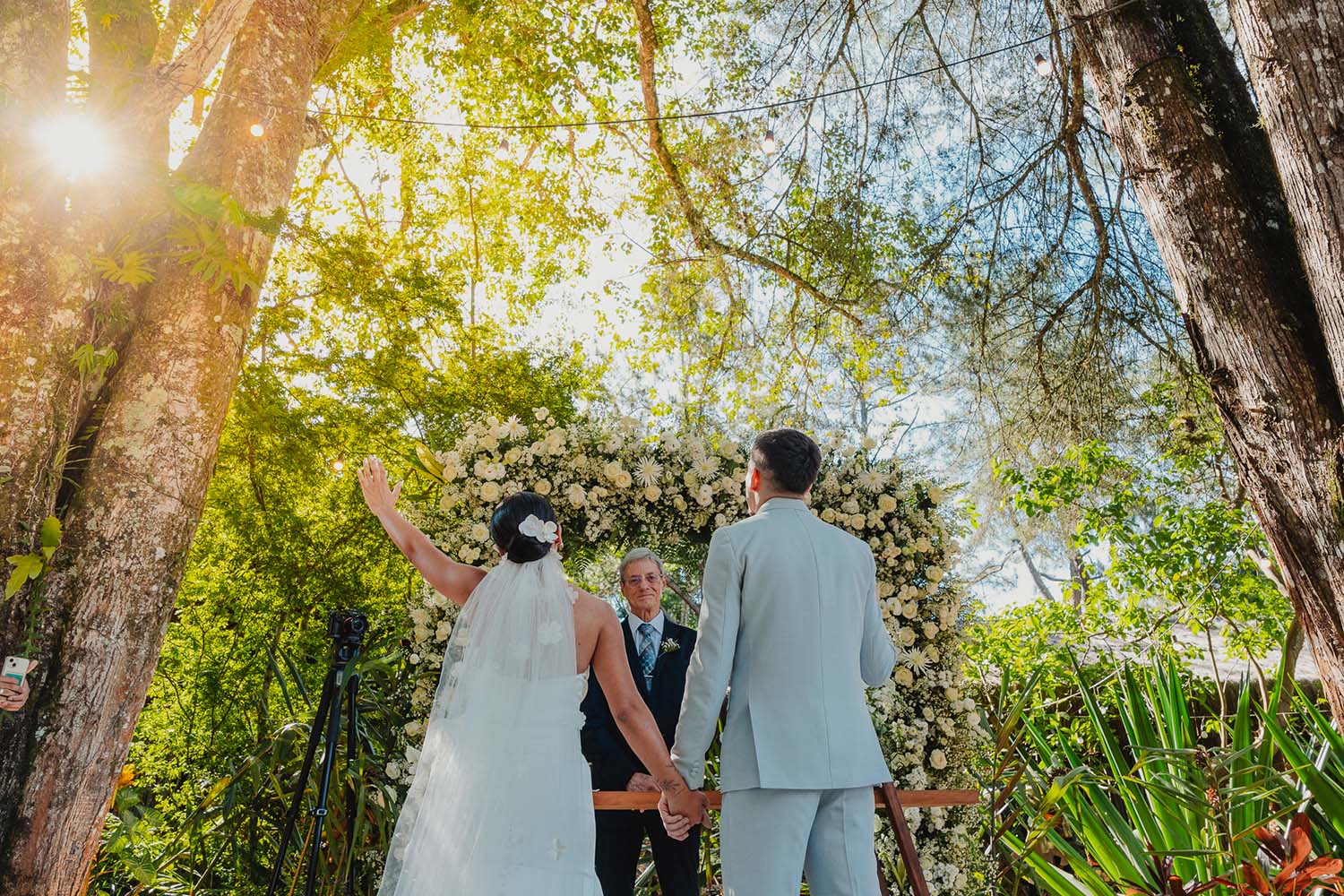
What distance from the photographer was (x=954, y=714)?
4285 millimetres

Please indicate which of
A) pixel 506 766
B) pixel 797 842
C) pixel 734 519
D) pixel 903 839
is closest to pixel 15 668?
pixel 506 766

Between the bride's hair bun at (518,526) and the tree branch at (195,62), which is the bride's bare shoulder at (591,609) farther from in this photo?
the tree branch at (195,62)

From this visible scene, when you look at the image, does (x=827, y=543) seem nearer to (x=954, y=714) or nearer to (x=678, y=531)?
(x=678, y=531)

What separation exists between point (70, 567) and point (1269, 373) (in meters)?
3.60

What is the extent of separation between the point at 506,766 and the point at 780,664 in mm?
951

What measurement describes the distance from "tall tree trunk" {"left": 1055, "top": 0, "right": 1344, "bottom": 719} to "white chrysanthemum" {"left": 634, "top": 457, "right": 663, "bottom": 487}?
2.26 meters

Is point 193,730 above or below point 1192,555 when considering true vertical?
below

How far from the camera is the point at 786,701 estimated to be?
217 centimetres

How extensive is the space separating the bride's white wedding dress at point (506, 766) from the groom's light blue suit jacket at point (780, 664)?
0.54 m

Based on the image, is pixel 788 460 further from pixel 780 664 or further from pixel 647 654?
pixel 647 654

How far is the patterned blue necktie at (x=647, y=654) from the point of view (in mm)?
3562

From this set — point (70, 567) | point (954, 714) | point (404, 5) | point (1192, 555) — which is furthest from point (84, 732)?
point (1192, 555)

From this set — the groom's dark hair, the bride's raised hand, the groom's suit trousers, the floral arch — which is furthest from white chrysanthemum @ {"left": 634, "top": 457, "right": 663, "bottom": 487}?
the groom's suit trousers

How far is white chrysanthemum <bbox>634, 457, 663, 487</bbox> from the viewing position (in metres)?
4.27
